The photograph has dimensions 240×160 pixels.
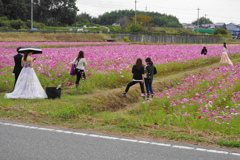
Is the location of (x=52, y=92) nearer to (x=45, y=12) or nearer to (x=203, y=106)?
(x=203, y=106)

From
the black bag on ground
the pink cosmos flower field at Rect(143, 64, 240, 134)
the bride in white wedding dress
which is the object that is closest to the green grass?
the pink cosmos flower field at Rect(143, 64, 240, 134)

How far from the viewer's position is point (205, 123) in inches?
281

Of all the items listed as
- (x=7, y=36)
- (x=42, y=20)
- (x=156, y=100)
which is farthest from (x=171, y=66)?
(x=42, y=20)

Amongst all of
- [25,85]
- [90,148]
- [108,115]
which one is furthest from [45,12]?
[90,148]

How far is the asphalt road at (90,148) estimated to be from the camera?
507 centimetres

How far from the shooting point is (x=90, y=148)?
5461 millimetres

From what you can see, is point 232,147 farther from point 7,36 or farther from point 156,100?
point 7,36

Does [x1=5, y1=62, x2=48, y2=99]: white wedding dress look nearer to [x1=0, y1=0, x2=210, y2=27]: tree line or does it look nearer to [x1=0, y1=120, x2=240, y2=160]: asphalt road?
[x1=0, y1=120, x2=240, y2=160]: asphalt road

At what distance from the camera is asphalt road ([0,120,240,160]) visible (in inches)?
199

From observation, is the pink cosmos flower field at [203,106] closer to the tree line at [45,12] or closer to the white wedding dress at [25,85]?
the white wedding dress at [25,85]

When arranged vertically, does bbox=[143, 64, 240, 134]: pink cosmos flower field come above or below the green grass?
above

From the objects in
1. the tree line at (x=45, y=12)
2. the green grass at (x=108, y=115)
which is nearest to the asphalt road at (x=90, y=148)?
the green grass at (x=108, y=115)

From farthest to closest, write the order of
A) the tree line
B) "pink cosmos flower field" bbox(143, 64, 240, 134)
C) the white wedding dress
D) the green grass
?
the tree line, the white wedding dress, "pink cosmos flower field" bbox(143, 64, 240, 134), the green grass

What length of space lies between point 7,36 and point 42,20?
1729 inches
